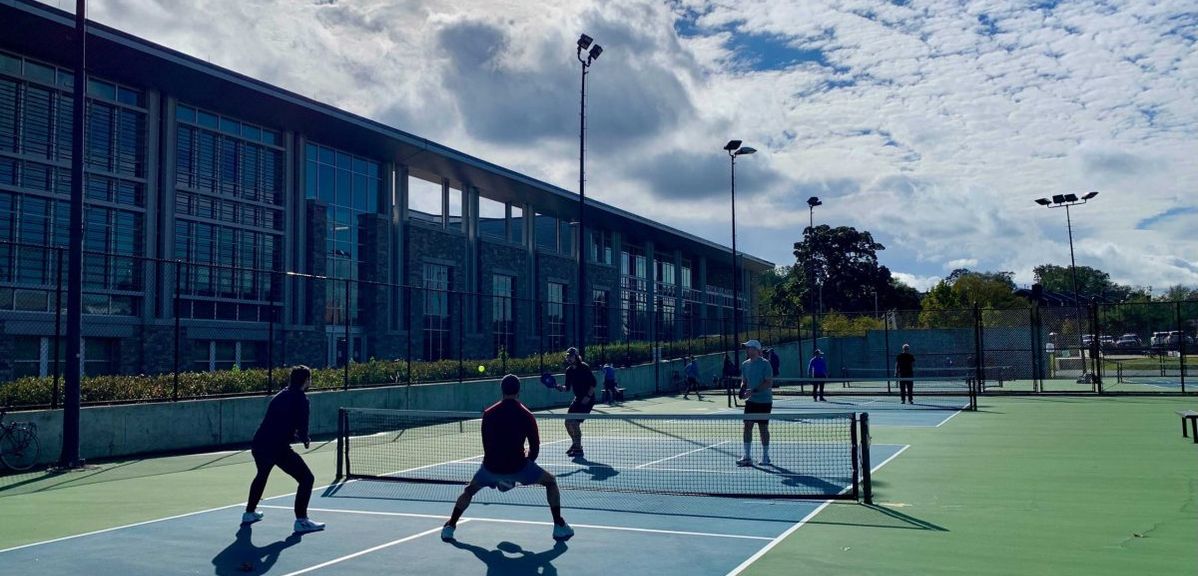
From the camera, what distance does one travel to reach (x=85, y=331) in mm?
26859

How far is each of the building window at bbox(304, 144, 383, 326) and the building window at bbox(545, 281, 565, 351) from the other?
10950mm

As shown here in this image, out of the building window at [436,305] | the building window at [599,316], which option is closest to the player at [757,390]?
the building window at [436,305]

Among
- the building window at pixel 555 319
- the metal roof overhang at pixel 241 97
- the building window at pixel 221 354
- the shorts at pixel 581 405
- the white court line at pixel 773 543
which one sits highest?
the metal roof overhang at pixel 241 97

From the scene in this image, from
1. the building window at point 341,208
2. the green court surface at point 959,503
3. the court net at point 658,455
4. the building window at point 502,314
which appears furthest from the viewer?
the building window at point 502,314

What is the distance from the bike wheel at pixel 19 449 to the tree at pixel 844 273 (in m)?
78.8

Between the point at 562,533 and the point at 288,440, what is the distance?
9.14ft

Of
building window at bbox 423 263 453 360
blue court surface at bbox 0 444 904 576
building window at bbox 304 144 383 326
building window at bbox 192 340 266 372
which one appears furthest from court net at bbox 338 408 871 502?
building window at bbox 423 263 453 360

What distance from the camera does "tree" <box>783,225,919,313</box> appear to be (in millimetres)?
89375

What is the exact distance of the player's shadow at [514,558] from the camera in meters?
7.59

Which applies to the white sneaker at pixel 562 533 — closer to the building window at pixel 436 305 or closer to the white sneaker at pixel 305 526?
the white sneaker at pixel 305 526

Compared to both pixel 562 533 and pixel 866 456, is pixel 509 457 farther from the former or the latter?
pixel 866 456

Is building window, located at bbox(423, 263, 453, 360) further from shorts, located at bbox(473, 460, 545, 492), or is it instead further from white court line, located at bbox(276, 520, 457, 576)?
shorts, located at bbox(473, 460, 545, 492)

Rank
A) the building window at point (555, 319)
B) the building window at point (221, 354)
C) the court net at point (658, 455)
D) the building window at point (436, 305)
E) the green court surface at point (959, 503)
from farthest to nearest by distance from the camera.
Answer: the building window at point (555, 319), the building window at point (436, 305), the building window at point (221, 354), the court net at point (658, 455), the green court surface at point (959, 503)

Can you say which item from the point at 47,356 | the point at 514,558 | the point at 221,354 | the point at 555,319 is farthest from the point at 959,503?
the point at 555,319
